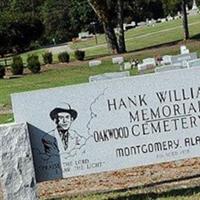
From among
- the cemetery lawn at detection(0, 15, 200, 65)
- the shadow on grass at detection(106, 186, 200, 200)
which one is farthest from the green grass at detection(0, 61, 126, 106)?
the shadow on grass at detection(106, 186, 200, 200)

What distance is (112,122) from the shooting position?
886 cm

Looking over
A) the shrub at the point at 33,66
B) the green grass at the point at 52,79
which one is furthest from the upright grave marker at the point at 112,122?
the shrub at the point at 33,66

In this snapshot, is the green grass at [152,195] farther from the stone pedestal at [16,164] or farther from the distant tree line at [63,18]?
the distant tree line at [63,18]

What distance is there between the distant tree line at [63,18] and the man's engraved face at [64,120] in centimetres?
4329

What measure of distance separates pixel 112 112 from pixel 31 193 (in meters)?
1.28

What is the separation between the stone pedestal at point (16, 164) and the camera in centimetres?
848

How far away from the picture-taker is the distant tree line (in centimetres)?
5338

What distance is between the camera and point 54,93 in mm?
8711

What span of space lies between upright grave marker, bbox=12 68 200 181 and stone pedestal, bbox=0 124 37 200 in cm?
23

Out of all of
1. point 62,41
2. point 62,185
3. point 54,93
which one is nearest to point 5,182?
point 54,93

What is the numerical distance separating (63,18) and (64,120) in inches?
3752

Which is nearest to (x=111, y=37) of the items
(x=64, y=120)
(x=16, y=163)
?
(x=64, y=120)

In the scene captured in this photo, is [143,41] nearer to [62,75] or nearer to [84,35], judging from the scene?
[62,75]

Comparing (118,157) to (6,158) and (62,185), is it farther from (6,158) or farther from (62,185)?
(62,185)
